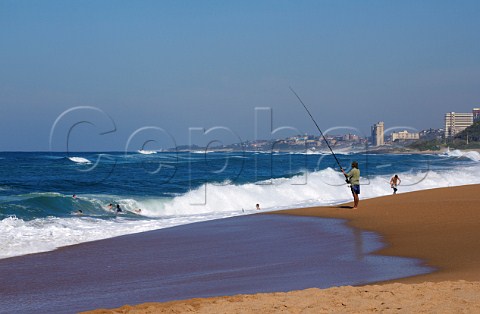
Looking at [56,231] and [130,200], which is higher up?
[56,231]

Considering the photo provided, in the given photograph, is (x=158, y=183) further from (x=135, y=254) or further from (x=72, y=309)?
(x=72, y=309)

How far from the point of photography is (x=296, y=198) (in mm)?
30109

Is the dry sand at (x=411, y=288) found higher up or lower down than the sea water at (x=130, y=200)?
higher up

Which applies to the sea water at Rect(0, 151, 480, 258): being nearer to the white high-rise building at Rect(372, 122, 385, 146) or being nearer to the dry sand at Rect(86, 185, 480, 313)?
the dry sand at Rect(86, 185, 480, 313)

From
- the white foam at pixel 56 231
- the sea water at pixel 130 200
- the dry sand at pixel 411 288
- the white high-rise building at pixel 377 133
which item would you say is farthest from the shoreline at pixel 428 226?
the white high-rise building at pixel 377 133

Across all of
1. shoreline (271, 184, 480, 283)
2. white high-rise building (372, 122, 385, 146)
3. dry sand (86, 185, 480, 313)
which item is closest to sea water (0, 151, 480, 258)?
shoreline (271, 184, 480, 283)

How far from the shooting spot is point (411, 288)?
7148 mm

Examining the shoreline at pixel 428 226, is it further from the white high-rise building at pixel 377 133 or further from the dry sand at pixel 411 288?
the white high-rise building at pixel 377 133

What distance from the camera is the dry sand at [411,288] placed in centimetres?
639

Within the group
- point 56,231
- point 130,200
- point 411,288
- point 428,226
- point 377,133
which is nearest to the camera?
point 411,288

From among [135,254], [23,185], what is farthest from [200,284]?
[23,185]

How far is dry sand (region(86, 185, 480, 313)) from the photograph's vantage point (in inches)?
252

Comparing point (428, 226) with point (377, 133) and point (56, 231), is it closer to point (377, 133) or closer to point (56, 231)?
point (56, 231)

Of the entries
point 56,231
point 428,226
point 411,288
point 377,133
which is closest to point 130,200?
point 56,231
